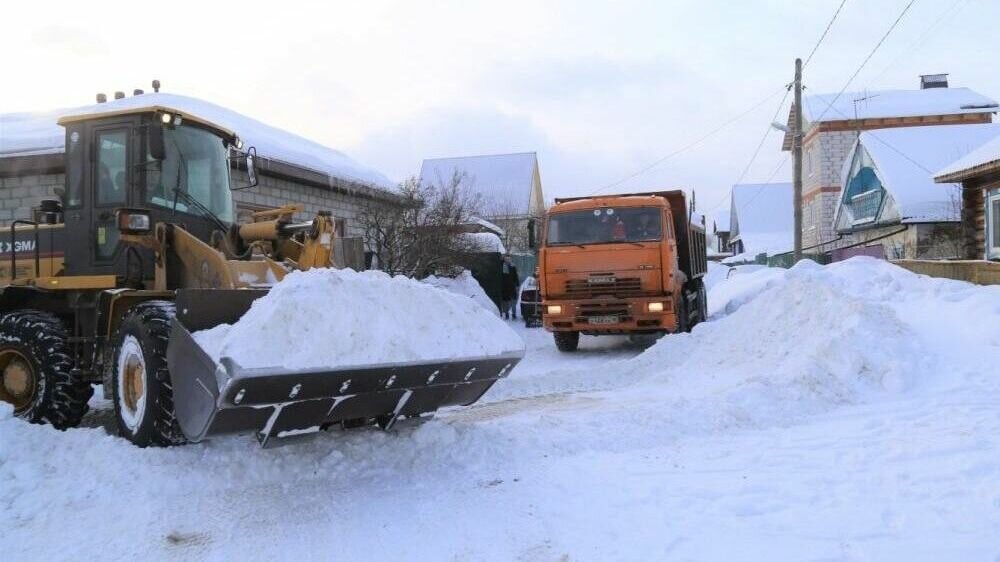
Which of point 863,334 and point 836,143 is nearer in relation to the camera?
point 863,334

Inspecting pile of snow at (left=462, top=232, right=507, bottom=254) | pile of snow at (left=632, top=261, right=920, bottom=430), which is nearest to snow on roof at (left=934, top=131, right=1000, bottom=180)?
pile of snow at (left=632, top=261, right=920, bottom=430)

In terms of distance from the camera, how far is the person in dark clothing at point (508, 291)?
20.7 metres

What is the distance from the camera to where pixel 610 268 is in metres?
12.0

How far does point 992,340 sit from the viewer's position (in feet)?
27.2

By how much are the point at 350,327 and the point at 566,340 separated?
29.7ft

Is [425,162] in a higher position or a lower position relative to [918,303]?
higher

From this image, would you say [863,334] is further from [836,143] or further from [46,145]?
[836,143]

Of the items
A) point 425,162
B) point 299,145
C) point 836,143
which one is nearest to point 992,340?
point 299,145

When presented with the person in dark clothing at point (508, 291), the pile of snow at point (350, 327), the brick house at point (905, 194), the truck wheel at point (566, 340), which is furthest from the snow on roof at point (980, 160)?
the pile of snow at point (350, 327)

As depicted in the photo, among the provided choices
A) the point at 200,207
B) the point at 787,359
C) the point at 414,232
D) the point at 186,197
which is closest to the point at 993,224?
the point at 787,359

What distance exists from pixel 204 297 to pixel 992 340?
27.6 ft

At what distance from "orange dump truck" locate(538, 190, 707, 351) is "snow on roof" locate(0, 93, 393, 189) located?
6286 mm

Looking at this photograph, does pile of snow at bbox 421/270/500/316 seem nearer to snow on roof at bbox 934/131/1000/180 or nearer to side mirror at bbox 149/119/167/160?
side mirror at bbox 149/119/167/160

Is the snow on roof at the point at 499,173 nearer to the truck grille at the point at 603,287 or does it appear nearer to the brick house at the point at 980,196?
the brick house at the point at 980,196
